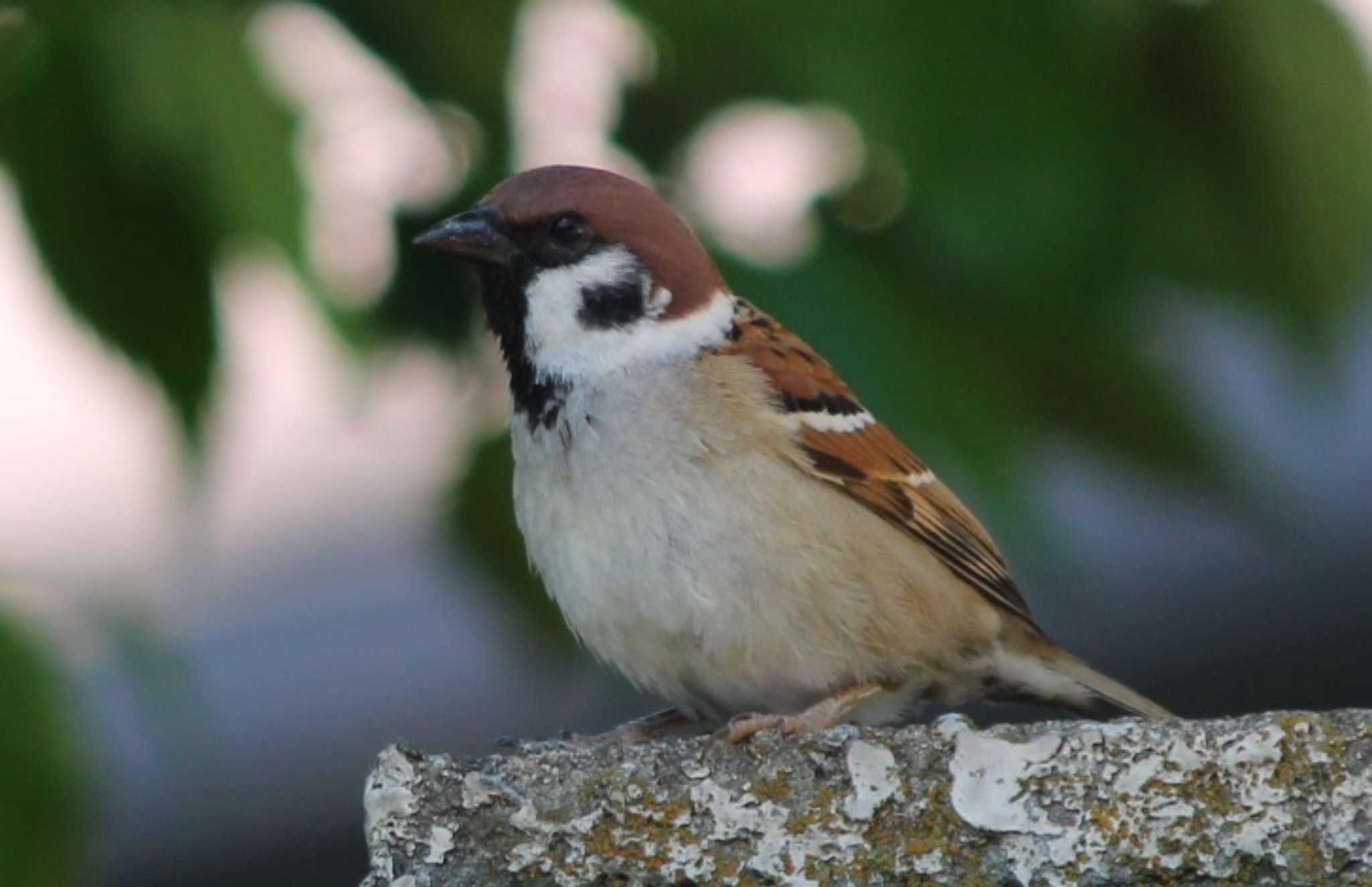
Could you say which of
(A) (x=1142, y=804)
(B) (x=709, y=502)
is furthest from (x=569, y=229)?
(A) (x=1142, y=804)

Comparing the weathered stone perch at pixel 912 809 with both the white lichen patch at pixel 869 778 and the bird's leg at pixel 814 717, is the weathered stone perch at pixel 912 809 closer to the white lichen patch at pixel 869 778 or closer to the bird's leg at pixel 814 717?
the white lichen patch at pixel 869 778

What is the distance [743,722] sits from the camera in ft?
5.29

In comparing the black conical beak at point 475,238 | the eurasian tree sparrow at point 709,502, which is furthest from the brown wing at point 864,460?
the black conical beak at point 475,238

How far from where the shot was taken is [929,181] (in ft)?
6.71

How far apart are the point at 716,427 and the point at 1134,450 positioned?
0.43 metres

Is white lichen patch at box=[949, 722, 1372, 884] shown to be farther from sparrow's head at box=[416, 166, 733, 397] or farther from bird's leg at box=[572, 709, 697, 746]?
sparrow's head at box=[416, 166, 733, 397]

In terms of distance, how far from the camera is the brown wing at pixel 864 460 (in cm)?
219

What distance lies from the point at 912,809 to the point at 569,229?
1.09 m

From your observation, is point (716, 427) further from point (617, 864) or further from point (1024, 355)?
point (617, 864)

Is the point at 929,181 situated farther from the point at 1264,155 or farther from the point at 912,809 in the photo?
the point at 912,809

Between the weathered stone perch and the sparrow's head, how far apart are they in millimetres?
907

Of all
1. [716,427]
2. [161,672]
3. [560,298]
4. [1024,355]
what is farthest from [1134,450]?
[161,672]

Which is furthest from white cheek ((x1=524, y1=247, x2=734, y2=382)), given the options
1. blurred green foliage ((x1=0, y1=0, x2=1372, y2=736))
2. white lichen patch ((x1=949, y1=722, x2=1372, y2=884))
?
white lichen patch ((x1=949, y1=722, x2=1372, y2=884))

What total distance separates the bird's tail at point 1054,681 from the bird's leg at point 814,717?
0.22m
